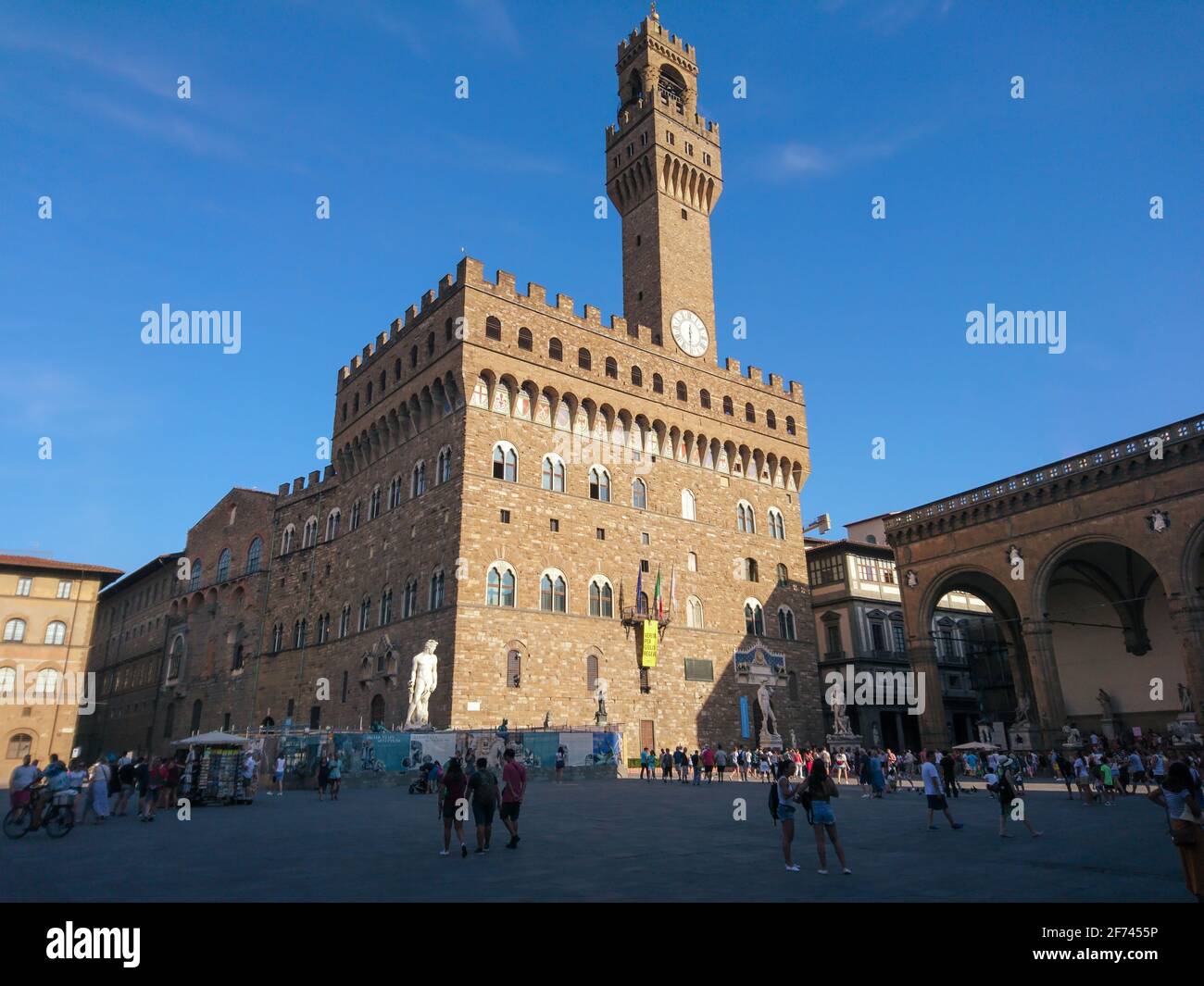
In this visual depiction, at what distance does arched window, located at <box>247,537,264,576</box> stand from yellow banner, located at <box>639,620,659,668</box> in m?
23.6

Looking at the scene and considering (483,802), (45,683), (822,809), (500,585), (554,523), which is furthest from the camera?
(45,683)

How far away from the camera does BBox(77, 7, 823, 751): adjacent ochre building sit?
29.9 meters

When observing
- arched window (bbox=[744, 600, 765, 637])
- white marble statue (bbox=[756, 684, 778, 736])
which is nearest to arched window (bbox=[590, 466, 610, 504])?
arched window (bbox=[744, 600, 765, 637])

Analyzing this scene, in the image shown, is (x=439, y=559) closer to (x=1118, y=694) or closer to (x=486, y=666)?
(x=486, y=666)

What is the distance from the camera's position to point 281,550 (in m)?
42.1

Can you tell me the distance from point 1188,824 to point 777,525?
33.6 meters

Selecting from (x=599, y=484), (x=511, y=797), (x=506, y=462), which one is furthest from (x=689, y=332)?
(x=511, y=797)

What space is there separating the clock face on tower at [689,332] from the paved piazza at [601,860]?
25.9 metres

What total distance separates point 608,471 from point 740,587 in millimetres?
9017

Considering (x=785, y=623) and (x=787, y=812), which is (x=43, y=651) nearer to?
(x=785, y=623)

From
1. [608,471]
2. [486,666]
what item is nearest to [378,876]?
[486,666]

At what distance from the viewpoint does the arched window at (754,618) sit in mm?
36750

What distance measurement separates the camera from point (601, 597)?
32.1 meters

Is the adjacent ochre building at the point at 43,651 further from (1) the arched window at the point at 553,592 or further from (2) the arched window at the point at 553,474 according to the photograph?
A: (1) the arched window at the point at 553,592
